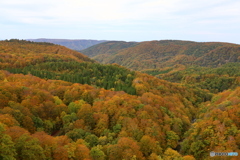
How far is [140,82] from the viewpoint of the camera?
15300 cm

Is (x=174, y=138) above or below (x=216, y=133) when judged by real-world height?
below

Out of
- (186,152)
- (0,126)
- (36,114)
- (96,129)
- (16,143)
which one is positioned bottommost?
(186,152)

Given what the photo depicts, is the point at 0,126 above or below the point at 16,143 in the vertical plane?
above

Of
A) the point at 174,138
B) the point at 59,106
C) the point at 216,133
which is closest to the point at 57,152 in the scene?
the point at 59,106

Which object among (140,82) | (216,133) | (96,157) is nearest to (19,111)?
(96,157)

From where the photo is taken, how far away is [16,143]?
37531 mm

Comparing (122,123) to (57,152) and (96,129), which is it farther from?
(57,152)

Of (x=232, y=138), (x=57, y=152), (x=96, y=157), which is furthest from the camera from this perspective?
(x=232, y=138)

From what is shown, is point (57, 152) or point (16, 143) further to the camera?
point (57, 152)

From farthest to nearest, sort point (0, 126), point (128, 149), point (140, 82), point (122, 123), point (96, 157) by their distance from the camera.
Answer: point (140, 82)
point (122, 123)
point (128, 149)
point (96, 157)
point (0, 126)

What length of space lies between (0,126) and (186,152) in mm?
71214

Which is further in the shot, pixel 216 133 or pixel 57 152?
pixel 216 133

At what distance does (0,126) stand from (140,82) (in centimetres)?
12488

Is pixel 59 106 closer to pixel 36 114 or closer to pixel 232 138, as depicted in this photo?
pixel 36 114
